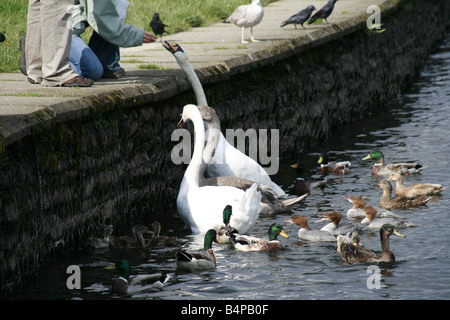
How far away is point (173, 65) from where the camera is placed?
38.0 ft

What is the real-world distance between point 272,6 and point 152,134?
9.62 meters

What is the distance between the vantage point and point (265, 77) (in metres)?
13.1

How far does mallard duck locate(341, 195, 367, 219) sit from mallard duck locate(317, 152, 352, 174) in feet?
6.17

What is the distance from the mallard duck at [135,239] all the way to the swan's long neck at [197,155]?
3.50 feet

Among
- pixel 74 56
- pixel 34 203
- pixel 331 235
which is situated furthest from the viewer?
pixel 74 56

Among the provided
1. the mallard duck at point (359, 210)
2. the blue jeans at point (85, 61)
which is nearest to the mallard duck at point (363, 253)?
the mallard duck at point (359, 210)

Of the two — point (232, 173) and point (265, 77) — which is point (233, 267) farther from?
point (265, 77)

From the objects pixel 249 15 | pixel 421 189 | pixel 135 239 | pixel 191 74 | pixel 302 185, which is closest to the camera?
pixel 135 239

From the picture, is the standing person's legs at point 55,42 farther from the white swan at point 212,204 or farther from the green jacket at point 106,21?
the white swan at point 212,204

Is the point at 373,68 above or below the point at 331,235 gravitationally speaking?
above

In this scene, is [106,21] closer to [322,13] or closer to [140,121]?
[140,121]

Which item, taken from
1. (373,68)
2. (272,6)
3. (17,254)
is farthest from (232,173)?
(272,6)

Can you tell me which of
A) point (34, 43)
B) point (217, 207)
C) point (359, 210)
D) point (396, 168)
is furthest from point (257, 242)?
point (396, 168)

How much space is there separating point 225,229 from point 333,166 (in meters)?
3.61
